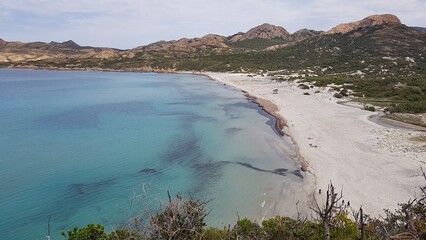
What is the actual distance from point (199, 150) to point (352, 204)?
15605 mm

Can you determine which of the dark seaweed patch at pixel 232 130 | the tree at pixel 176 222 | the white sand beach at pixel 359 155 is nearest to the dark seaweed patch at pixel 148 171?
the white sand beach at pixel 359 155

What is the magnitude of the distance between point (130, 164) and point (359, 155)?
17763 millimetres

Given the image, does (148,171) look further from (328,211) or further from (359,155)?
(328,211)

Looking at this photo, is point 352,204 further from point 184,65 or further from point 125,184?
point 184,65

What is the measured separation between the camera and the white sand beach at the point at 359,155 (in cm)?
1961

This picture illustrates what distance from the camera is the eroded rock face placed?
465 ft

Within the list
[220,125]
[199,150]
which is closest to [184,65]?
[220,125]

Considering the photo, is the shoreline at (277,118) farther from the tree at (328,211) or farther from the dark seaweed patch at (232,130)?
the tree at (328,211)

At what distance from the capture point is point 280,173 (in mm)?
24344

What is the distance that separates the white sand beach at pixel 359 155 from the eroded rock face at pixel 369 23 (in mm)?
115115

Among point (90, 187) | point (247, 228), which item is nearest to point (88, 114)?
point (90, 187)

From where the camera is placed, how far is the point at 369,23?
145 meters

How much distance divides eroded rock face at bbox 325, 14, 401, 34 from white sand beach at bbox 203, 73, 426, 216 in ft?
378

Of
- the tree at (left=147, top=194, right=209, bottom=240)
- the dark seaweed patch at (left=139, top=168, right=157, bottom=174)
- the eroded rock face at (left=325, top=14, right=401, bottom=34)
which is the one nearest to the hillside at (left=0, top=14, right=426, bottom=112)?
the eroded rock face at (left=325, top=14, right=401, bottom=34)
